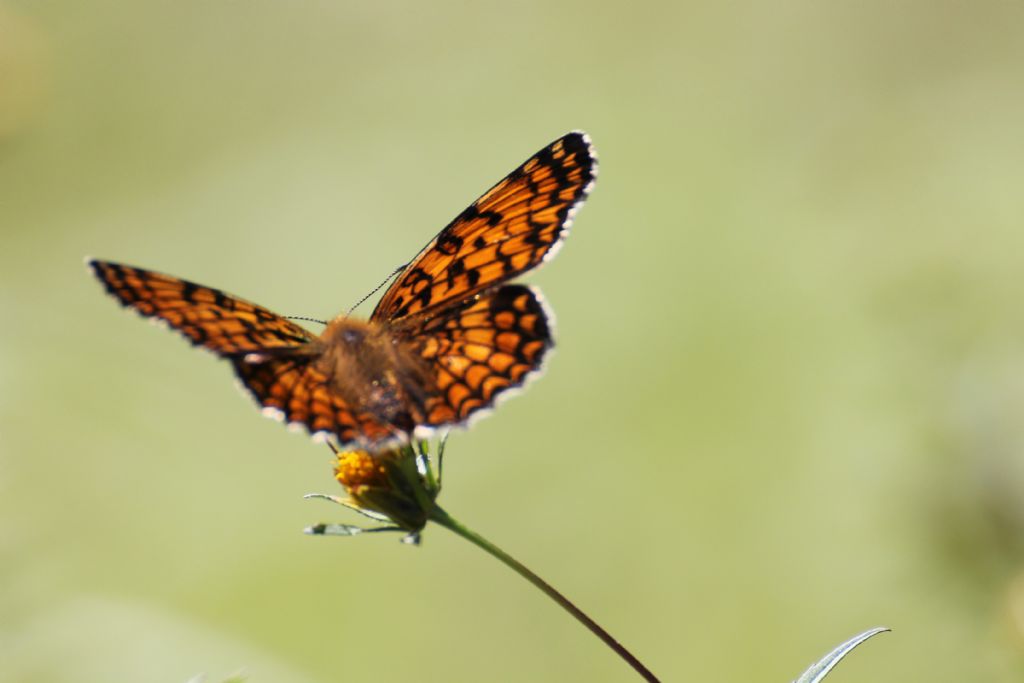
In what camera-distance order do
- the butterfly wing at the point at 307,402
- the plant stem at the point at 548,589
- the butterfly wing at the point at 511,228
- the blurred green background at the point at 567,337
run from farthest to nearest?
1. the blurred green background at the point at 567,337
2. the butterfly wing at the point at 511,228
3. the butterfly wing at the point at 307,402
4. the plant stem at the point at 548,589

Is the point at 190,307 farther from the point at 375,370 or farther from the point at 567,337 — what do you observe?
the point at 567,337

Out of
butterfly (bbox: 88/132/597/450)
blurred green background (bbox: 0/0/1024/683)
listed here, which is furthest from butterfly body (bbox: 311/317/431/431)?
blurred green background (bbox: 0/0/1024/683)

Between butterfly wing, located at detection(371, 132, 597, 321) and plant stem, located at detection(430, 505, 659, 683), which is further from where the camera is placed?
butterfly wing, located at detection(371, 132, 597, 321)

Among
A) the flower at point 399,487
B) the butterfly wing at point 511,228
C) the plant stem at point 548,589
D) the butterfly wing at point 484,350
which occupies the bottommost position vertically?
the plant stem at point 548,589

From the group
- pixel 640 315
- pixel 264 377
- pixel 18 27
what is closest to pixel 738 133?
pixel 640 315

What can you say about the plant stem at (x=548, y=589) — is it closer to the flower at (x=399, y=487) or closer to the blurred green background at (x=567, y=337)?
the flower at (x=399, y=487)

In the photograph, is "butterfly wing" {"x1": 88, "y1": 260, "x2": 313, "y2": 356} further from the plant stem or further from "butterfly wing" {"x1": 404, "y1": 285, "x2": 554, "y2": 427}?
the plant stem

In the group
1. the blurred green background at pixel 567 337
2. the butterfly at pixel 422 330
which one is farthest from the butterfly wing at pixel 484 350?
the blurred green background at pixel 567 337

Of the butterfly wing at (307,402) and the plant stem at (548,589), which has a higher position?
the butterfly wing at (307,402)
